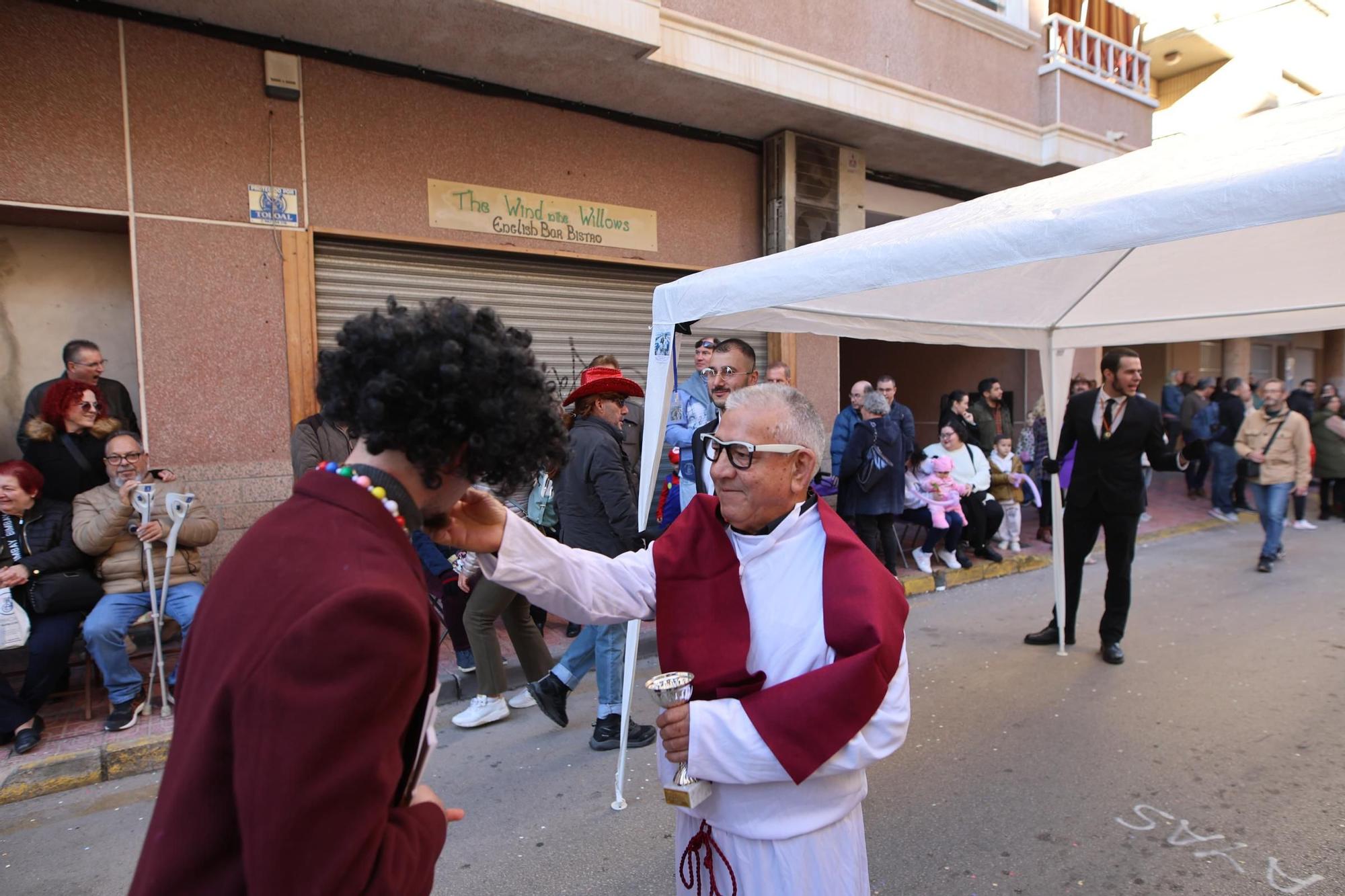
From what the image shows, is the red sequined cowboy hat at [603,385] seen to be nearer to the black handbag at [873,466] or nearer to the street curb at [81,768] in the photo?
the street curb at [81,768]

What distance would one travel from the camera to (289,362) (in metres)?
5.97

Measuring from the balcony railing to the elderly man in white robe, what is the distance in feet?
34.1

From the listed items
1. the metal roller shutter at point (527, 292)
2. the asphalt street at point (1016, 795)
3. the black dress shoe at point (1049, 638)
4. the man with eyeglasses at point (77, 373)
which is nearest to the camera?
the asphalt street at point (1016, 795)

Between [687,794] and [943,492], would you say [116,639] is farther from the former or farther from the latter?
[943,492]

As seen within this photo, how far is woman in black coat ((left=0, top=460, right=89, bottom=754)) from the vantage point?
418 cm

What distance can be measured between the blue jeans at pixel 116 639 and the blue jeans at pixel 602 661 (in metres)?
2.07

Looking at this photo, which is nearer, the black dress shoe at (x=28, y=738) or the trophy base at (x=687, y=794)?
the trophy base at (x=687, y=794)

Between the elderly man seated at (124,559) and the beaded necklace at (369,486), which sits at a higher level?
the beaded necklace at (369,486)

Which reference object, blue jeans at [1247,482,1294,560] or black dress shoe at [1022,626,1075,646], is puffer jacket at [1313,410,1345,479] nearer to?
blue jeans at [1247,482,1294,560]

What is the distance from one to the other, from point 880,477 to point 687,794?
5628 millimetres

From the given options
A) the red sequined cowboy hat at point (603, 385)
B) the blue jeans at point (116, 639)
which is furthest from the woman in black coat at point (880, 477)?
the blue jeans at point (116, 639)

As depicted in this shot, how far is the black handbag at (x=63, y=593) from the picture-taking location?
4.18 m

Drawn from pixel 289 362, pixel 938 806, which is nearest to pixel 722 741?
pixel 938 806

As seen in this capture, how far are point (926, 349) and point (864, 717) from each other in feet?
41.1
